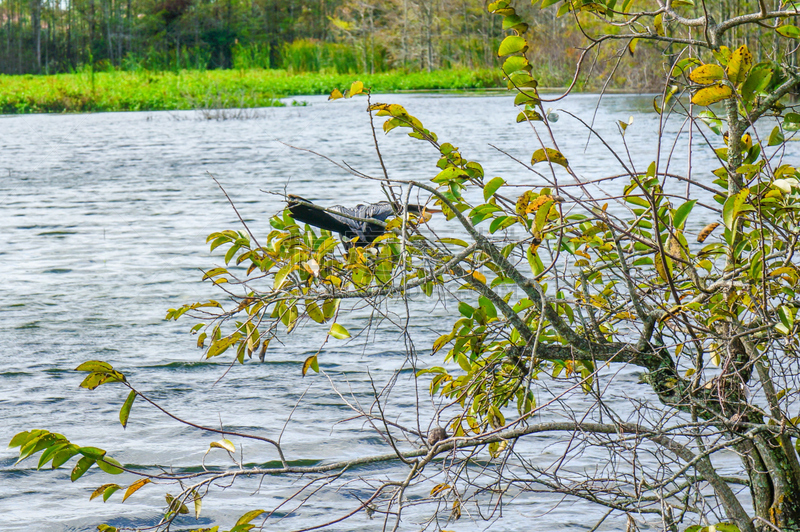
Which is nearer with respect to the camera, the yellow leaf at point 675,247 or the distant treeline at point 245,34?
the yellow leaf at point 675,247

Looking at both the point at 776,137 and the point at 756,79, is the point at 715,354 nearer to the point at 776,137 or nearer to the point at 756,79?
the point at 776,137

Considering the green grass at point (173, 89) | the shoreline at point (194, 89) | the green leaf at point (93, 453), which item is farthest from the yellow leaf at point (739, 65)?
the green grass at point (173, 89)

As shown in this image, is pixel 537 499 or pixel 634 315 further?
pixel 537 499

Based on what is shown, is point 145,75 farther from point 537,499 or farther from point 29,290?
point 537,499

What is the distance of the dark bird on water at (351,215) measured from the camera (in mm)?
2404

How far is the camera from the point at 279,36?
190 ft

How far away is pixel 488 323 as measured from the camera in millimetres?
2410

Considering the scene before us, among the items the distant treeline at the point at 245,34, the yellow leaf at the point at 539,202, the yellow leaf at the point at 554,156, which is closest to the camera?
the yellow leaf at the point at 539,202

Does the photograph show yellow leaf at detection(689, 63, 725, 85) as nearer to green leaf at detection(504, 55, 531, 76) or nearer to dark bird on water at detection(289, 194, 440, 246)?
green leaf at detection(504, 55, 531, 76)

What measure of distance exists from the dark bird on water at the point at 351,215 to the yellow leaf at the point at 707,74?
2.62 feet

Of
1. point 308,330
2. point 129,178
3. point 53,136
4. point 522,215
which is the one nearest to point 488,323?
point 522,215

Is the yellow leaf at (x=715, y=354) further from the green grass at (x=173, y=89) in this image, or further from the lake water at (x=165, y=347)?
the green grass at (x=173, y=89)

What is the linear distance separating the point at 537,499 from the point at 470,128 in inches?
627

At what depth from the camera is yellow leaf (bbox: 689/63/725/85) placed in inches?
66.8
